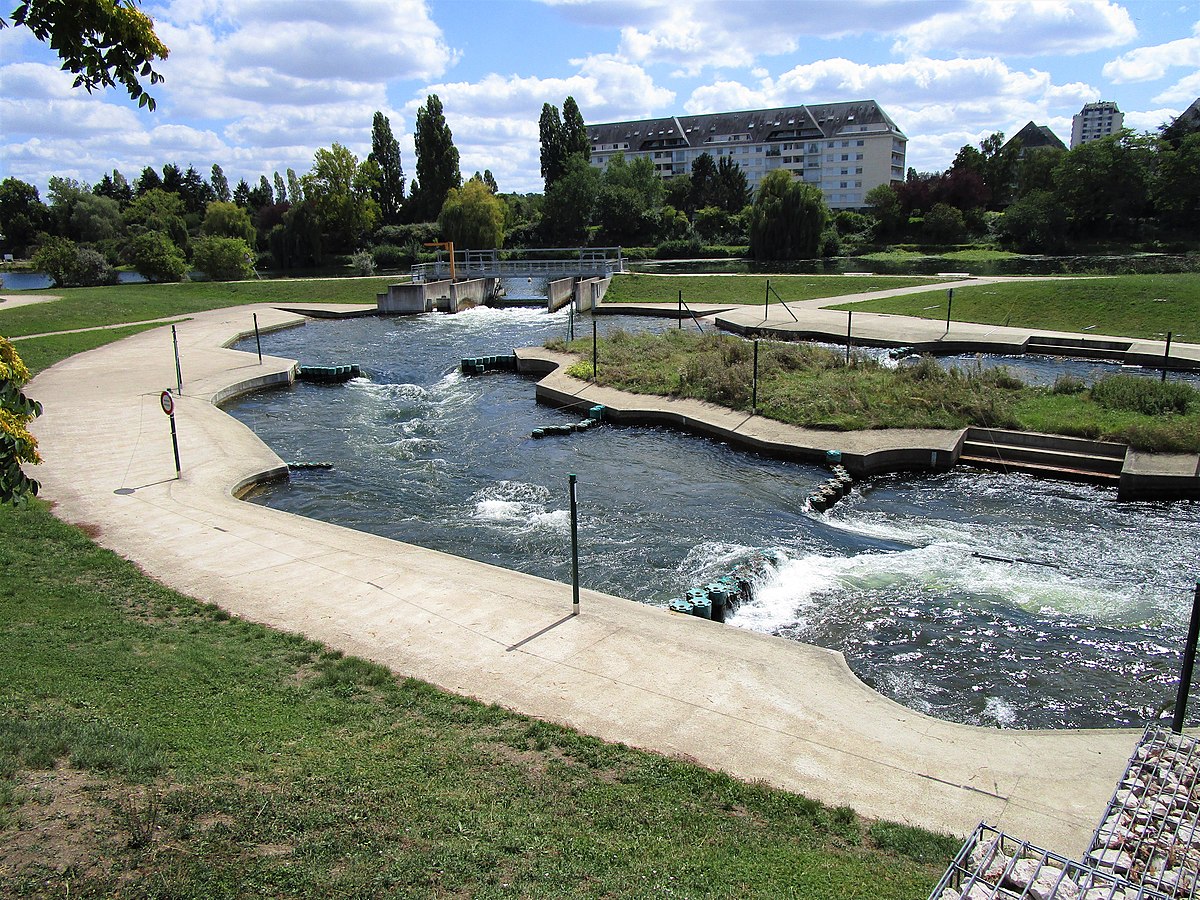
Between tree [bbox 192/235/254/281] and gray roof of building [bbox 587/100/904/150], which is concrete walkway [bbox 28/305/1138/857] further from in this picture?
gray roof of building [bbox 587/100/904/150]

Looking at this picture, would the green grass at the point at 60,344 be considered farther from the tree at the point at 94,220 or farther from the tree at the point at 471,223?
the tree at the point at 94,220

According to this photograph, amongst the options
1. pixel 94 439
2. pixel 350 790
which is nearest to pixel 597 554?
pixel 350 790

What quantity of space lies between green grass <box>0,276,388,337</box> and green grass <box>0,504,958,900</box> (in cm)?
3940

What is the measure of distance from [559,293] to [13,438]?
47.4 meters

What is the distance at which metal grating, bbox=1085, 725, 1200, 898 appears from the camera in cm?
516

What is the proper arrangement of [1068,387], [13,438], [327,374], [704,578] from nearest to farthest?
[13,438] < [704,578] < [1068,387] < [327,374]

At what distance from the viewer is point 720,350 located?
27562 mm

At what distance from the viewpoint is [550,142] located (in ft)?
345

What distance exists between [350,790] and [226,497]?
11.6 meters

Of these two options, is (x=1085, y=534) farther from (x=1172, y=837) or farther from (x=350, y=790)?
(x=350, y=790)

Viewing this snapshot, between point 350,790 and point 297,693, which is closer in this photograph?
point 350,790

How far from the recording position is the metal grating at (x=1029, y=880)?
4.88 meters

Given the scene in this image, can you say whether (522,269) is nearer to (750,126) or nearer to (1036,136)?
(750,126)

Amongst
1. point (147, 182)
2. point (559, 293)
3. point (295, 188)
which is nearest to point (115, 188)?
point (147, 182)
